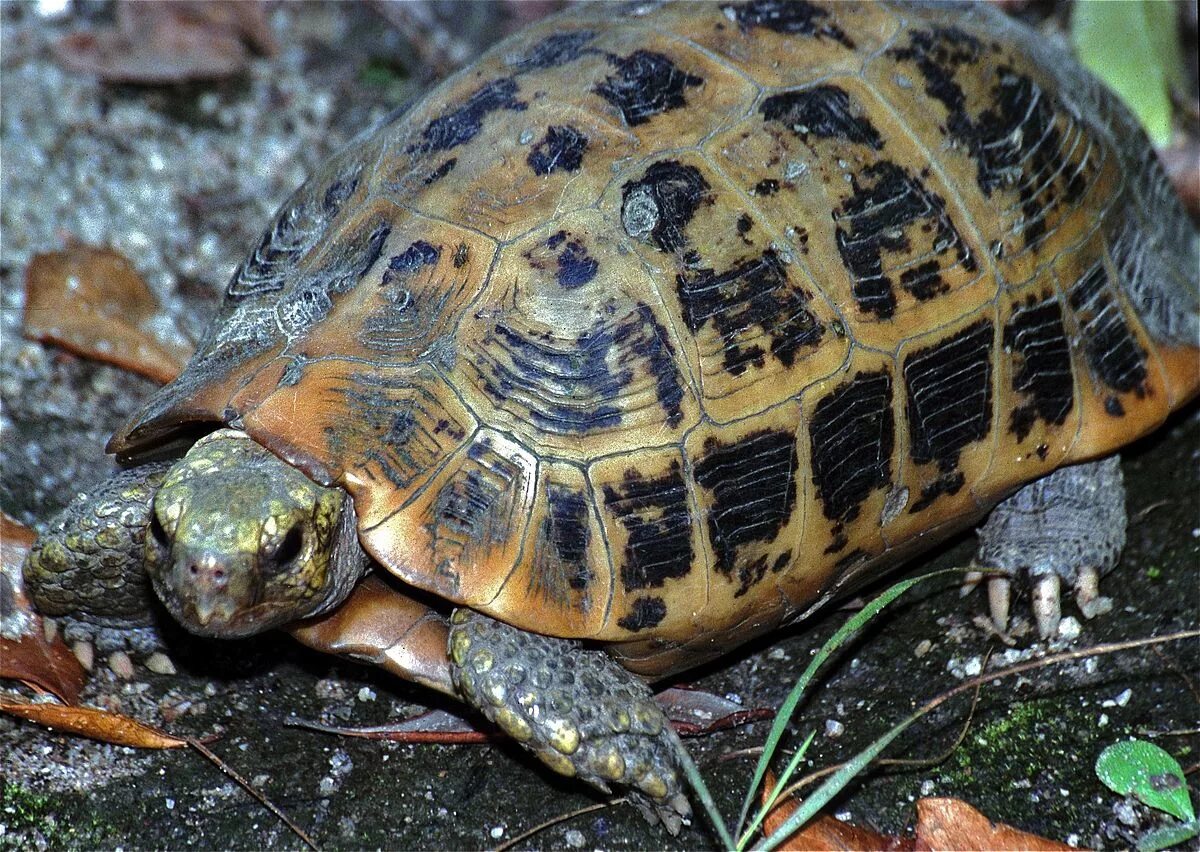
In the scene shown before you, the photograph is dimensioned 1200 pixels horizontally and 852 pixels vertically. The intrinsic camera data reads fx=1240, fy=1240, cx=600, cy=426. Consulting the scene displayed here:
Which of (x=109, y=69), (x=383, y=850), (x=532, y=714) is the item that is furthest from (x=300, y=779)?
(x=109, y=69)

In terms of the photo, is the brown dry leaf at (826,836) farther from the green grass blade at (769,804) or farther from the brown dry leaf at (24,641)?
the brown dry leaf at (24,641)

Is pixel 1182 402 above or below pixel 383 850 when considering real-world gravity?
below

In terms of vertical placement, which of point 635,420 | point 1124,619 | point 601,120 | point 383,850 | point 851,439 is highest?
point 601,120

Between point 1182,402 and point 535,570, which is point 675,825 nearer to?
point 535,570

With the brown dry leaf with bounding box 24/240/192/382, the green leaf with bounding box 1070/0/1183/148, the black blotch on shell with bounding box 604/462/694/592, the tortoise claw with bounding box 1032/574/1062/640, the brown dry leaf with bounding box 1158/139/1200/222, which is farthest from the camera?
the brown dry leaf with bounding box 1158/139/1200/222

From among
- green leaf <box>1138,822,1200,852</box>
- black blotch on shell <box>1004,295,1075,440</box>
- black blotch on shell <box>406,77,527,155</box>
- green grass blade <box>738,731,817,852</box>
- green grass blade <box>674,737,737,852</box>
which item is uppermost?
black blotch on shell <box>406,77,527,155</box>

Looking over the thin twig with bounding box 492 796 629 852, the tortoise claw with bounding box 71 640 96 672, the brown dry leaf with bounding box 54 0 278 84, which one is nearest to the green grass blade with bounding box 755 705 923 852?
the thin twig with bounding box 492 796 629 852

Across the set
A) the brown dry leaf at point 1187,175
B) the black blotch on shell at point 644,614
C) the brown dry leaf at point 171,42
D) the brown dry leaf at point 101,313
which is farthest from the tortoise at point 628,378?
the brown dry leaf at point 171,42

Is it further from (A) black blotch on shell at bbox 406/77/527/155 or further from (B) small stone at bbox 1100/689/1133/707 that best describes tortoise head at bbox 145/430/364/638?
(B) small stone at bbox 1100/689/1133/707

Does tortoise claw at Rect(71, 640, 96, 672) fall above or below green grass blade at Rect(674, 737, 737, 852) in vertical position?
above
